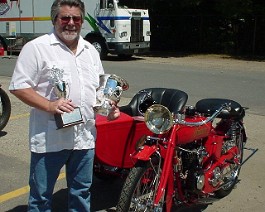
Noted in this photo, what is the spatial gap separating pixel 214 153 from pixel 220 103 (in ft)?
1.63

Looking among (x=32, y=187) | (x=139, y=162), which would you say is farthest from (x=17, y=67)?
(x=139, y=162)

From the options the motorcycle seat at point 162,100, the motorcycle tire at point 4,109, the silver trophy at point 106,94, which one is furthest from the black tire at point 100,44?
the silver trophy at point 106,94

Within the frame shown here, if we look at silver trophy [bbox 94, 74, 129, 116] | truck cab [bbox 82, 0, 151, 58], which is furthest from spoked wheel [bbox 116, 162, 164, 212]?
truck cab [bbox 82, 0, 151, 58]

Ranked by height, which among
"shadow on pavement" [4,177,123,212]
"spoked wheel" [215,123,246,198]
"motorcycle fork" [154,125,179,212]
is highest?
"motorcycle fork" [154,125,179,212]

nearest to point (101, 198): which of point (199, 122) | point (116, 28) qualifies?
point (199, 122)

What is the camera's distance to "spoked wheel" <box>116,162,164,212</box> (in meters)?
3.40

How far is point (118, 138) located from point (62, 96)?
3.84ft

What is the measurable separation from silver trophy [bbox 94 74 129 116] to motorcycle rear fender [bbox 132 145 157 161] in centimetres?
46

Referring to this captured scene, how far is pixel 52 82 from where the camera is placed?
2.90 metres

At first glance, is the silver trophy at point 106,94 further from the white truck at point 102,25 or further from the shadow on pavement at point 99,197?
the white truck at point 102,25

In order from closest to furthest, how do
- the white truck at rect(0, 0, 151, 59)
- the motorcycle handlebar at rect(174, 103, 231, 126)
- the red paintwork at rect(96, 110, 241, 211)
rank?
the red paintwork at rect(96, 110, 241, 211) → the motorcycle handlebar at rect(174, 103, 231, 126) → the white truck at rect(0, 0, 151, 59)

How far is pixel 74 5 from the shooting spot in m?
2.96

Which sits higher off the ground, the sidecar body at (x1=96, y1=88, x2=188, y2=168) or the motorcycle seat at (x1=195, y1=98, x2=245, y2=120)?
the motorcycle seat at (x1=195, y1=98, x2=245, y2=120)

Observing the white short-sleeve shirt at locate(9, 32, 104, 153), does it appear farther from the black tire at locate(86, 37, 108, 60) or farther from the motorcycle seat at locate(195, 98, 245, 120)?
the black tire at locate(86, 37, 108, 60)
